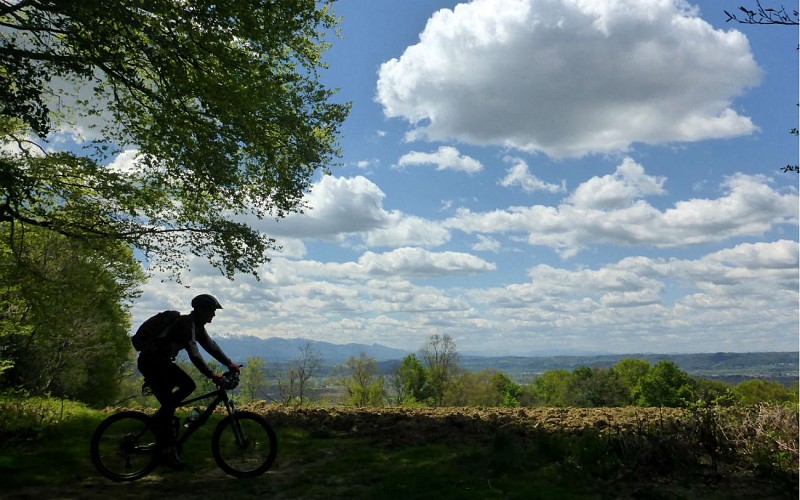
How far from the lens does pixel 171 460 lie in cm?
787

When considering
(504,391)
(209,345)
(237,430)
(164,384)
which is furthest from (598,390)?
(164,384)

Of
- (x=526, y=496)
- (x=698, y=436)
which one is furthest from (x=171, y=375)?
(x=698, y=436)

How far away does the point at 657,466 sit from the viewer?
7008mm

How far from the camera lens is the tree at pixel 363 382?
249 ft

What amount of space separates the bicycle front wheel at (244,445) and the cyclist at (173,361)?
75cm

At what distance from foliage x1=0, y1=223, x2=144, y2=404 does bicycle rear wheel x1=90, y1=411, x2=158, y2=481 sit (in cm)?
855

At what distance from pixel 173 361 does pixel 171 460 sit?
1579 millimetres

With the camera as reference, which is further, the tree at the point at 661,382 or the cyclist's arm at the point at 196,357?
the tree at the point at 661,382

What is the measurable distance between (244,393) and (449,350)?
34101 mm

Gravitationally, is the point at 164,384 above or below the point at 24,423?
above

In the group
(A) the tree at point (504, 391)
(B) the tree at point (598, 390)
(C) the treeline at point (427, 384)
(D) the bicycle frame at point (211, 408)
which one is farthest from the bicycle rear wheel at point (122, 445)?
(A) the tree at point (504, 391)

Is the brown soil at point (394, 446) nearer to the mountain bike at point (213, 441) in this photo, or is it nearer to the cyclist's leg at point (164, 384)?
the mountain bike at point (213, 441)

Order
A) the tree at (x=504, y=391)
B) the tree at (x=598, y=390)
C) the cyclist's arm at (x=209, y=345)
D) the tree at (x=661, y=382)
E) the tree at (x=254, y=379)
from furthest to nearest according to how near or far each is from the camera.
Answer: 1. the tree at (x=504, y=391)
2. the tree at (x=661, y=382)
3. the tree at (x=254, y=379)
4. the tree at (x=598, y=390)
5. the cyclist's arm at (x=209, y=345)

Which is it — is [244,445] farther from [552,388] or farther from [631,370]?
[552,388]
